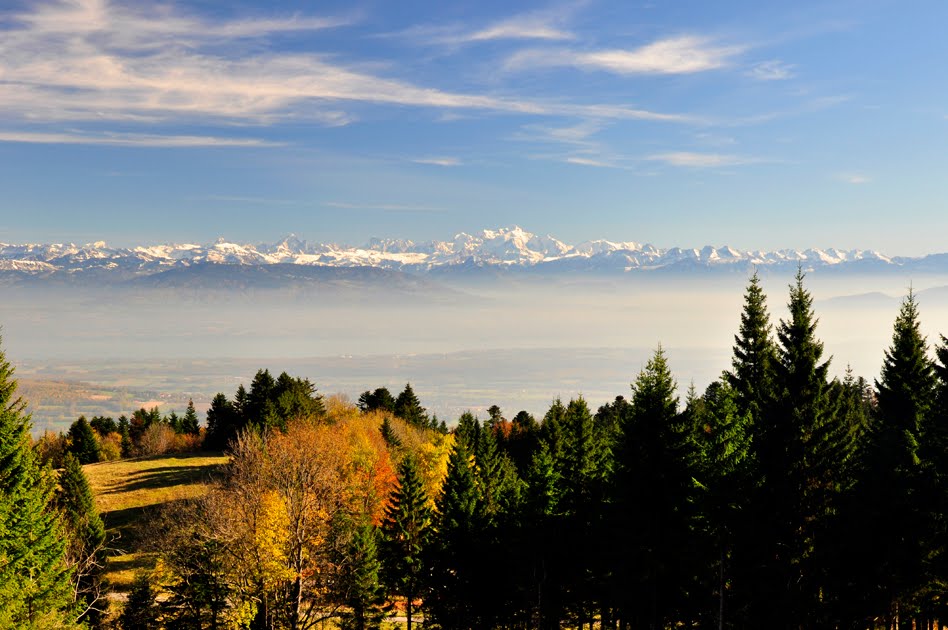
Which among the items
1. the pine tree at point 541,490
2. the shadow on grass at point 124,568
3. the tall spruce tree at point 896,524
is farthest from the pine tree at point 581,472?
the shadow on grass at point 124,568

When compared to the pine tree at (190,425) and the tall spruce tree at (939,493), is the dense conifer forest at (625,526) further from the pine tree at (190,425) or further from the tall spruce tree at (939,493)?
the pine tree at (190,425)

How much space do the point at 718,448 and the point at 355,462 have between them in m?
46.8

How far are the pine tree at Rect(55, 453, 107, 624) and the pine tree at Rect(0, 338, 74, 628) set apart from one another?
8205mm

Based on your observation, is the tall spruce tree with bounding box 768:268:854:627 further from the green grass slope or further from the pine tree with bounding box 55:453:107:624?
the green grass slope

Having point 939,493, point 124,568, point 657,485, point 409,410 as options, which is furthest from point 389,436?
point 939,493

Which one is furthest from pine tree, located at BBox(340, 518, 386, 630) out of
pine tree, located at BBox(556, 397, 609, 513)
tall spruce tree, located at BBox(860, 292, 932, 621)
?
tall spruce tree, located at BBox(860, 292, 932, 621)

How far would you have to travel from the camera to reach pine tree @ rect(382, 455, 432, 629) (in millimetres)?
49000

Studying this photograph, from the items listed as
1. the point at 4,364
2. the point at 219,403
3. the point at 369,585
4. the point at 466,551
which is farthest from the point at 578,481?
the point at 219,403

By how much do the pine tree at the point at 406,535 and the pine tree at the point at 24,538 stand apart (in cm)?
2100

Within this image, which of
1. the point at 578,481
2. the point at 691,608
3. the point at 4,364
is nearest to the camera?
the point at 691,608

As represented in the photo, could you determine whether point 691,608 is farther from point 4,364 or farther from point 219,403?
point 219,403

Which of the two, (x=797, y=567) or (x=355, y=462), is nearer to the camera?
(x=797, y=567)

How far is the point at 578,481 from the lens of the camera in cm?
3769

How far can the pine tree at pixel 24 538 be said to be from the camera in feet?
107
